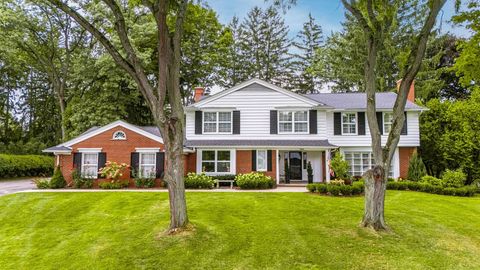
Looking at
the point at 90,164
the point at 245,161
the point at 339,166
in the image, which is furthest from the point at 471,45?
the point at 90,164

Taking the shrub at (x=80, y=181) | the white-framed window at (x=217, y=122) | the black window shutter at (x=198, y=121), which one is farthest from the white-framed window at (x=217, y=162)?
the shrub at (x=80, y=181)

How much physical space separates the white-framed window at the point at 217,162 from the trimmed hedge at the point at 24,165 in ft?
57.7

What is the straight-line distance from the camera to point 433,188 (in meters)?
16.0

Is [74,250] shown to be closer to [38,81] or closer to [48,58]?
[48,58]

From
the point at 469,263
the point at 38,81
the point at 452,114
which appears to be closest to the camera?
the point at 469,263

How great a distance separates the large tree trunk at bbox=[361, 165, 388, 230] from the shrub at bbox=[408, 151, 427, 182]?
11.4 meters

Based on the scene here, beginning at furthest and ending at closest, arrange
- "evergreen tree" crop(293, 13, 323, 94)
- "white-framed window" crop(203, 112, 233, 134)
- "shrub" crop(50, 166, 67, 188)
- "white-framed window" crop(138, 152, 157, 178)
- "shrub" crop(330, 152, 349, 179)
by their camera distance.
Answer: "evergreen tree" crop(293, 13, 323, 94)
"white-framed window" crop(203, 112, 233, 134)
"white-framed window" crop(138, 152, 157, 178)
"shrub" crop(50, 166, 67, 188)
"shrub" crop(330, 152, 349, 179)

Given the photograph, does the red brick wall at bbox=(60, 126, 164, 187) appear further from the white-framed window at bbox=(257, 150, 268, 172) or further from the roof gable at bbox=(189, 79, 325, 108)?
the white-framed window at bbox=(257, 150, 268, 172)

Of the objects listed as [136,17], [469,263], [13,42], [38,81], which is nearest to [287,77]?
[136,17]

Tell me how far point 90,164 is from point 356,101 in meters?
17.4

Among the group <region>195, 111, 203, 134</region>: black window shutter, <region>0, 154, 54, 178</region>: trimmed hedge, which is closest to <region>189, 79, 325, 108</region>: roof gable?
<region>195, 111, 203, 134</region>: black window shutter

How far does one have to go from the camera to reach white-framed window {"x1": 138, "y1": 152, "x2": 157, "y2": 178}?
59.6ft

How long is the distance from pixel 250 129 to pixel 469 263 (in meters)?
14.0

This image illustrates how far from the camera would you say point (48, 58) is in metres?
28.0
